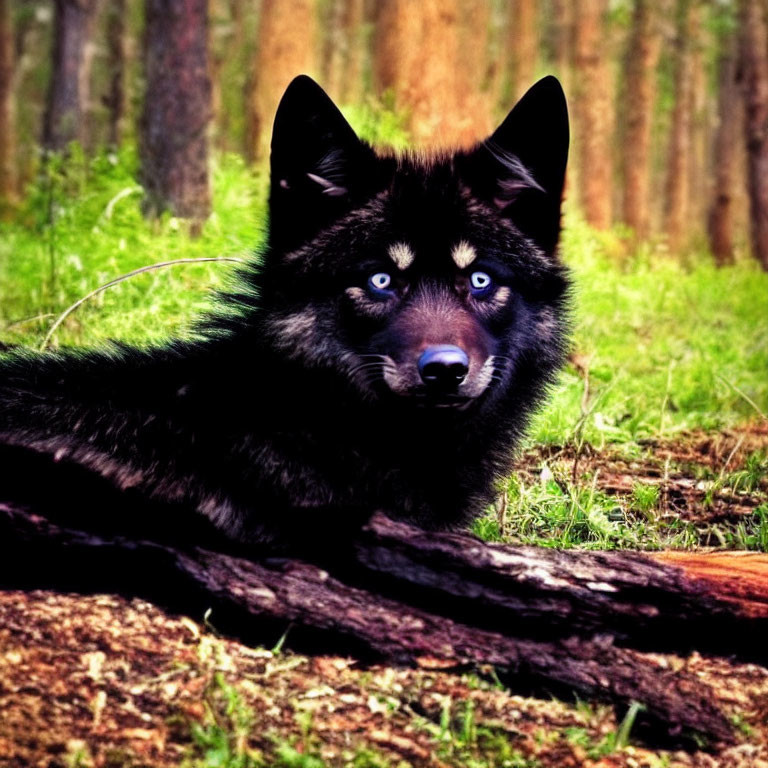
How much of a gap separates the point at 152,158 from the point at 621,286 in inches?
213

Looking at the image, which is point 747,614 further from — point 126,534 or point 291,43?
point 291,43

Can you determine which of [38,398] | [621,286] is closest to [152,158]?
[621,286]

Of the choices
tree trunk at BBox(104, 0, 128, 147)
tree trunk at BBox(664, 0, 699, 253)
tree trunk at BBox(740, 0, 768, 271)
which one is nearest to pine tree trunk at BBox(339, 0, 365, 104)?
tree trunk at BBox(104, 0, 128, 147)

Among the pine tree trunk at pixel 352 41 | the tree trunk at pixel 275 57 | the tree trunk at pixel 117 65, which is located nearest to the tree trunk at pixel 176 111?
the tree trunk at pixel 275 57

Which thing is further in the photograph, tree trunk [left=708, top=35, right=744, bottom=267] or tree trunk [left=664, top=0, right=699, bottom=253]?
tree trunk [left=664, top=0, right=699, bottom=253]

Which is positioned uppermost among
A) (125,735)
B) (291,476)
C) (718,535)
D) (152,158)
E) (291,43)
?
(291,43)

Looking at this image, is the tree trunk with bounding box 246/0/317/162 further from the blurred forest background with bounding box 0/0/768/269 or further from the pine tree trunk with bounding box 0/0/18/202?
the pine tree trunk with bounding box 0/0/18/202

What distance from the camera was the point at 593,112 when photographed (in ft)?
61.0

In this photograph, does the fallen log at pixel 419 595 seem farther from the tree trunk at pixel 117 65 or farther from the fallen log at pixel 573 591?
the tree trunk at pixel 117 65

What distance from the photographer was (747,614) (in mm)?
3285

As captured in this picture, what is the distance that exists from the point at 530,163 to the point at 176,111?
618cm

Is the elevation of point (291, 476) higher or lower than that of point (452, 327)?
lower

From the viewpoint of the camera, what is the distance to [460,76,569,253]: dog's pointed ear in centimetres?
376

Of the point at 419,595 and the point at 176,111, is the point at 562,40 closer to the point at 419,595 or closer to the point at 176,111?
the point at 176,111
